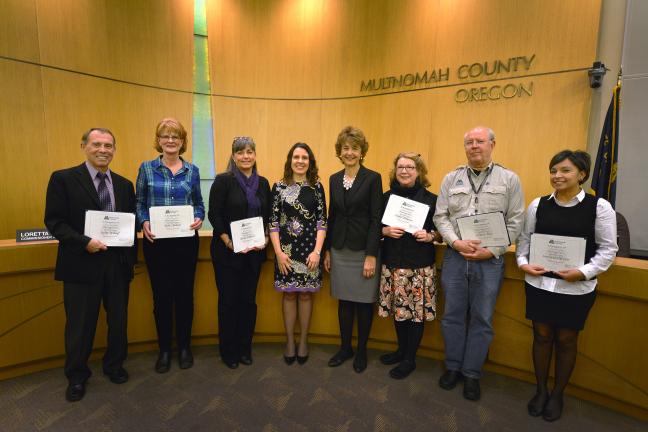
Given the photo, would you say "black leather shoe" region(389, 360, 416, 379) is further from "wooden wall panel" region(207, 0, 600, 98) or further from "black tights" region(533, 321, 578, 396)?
"wooden wall panel" region(207, 0, 600, 98)

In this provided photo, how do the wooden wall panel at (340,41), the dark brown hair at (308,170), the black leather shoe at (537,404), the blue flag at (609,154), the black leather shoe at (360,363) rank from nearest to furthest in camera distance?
the black leather shoe at (537,404) → the dark brown hair at (308,170) → the black leather shoe at (360,363) → the blue flag at (609,154) → the wooden wall panel at (340,41)

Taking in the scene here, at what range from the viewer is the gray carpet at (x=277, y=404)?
1968 millimetres

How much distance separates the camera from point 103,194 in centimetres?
215

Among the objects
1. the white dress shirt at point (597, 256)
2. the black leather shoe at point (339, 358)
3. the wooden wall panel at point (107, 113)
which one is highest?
the wooden wall panel at point (107, 113)

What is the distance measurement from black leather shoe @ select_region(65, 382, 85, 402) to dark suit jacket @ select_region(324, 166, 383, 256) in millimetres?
1919

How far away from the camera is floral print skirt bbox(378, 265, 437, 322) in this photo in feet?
7.67

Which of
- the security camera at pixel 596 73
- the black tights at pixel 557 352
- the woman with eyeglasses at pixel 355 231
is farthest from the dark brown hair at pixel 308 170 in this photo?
the security camera at pixel 596 73

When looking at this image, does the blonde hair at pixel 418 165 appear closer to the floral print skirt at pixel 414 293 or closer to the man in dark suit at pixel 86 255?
the floral print skirt at pixel 414 293

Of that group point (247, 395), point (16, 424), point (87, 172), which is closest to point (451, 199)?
point (247, 395)

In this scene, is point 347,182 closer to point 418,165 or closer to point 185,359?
point 418,165

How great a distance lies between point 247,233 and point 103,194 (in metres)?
0.93

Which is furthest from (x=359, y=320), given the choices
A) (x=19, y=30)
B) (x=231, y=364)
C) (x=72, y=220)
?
(x=19, y=30)

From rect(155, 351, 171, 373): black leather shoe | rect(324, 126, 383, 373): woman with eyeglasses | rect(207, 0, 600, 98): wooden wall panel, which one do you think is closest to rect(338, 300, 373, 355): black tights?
rect(324, 126, 383, 373): woman with eyeglasses

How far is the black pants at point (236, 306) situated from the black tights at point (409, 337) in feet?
3.64
